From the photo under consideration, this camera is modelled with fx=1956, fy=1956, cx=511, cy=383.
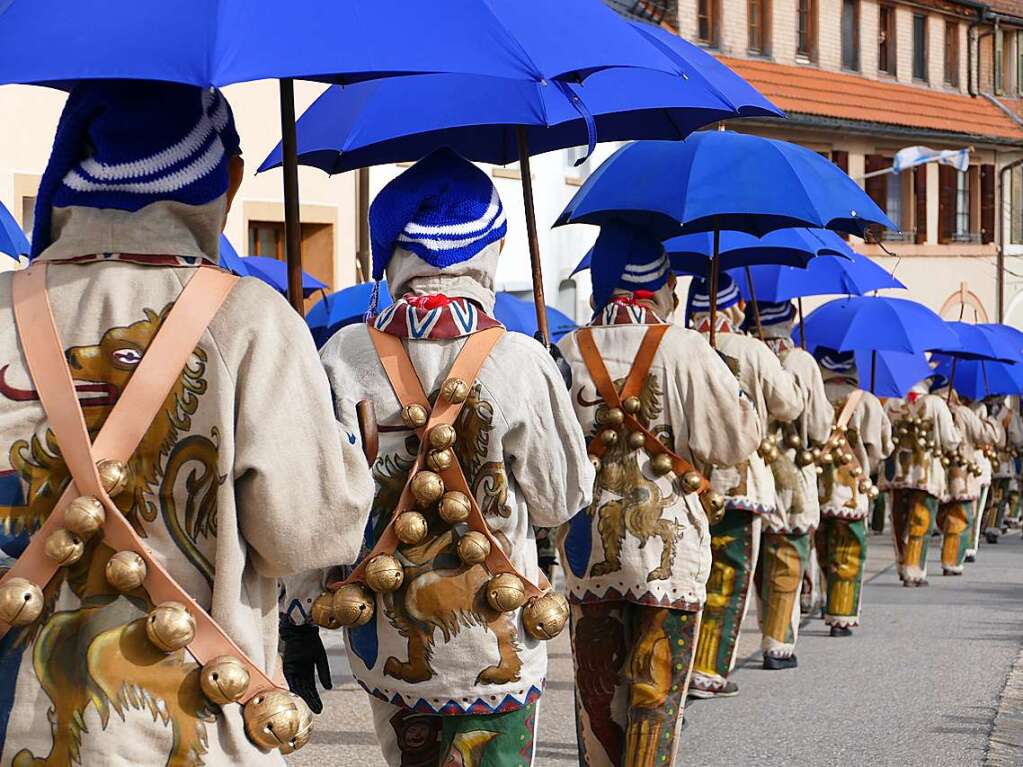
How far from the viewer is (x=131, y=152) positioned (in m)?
2.98

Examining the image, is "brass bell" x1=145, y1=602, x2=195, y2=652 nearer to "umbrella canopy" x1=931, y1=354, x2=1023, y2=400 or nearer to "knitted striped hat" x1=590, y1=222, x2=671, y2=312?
"knitted striped hat" x1=590, y1=222, x2=671, y2=312

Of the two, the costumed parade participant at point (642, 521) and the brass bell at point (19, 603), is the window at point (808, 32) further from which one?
the brass bell at point (19, 603)

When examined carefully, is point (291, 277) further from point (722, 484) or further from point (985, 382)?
point (985, 382)

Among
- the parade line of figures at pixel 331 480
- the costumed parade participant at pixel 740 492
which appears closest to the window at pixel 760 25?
the costumed parade participant at pixel 740 492

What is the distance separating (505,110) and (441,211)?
0.83 m

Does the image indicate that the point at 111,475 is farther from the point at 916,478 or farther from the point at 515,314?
the point at 916,478

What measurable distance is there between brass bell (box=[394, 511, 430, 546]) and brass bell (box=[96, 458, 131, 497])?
1.52m

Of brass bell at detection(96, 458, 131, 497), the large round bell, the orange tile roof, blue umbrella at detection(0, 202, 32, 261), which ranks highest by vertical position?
the orange tile roof

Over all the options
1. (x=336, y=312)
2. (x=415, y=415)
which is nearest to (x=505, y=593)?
(x=415, y=415)

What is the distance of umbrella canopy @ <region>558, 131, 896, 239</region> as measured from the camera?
7.09m

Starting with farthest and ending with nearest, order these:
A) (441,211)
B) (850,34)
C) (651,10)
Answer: (850,34), (651,10), (441,211)

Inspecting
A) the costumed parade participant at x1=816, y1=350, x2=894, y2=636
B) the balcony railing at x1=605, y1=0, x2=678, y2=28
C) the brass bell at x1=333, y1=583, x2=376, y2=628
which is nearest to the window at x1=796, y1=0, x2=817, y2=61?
the balcony railing at x1=605, y1=0, x2=678, y2=28

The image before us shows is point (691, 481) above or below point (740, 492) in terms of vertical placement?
above

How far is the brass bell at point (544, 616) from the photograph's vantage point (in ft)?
14.4
